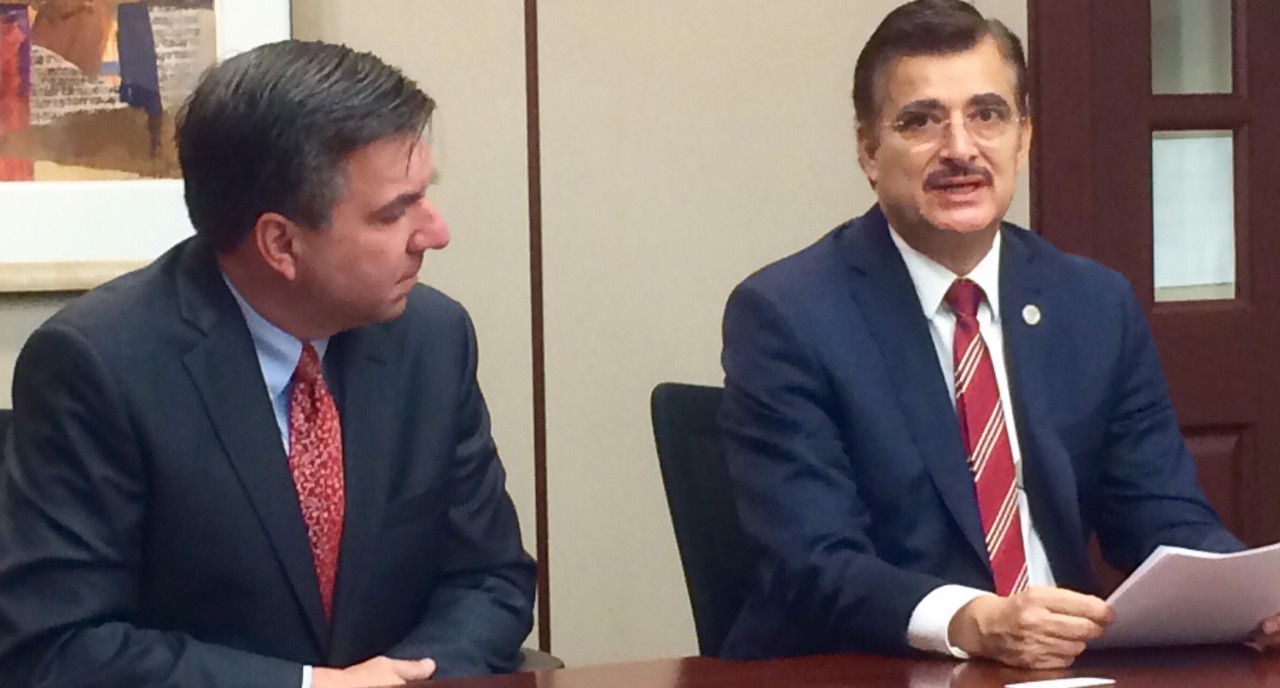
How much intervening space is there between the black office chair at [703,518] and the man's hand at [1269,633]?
2.09 feet

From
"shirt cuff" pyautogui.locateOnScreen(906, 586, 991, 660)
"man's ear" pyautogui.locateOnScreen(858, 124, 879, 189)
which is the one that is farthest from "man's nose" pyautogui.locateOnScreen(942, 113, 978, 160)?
"shirt cuff" pyautogui.locateOnScreen(906, 586, 991, 660)

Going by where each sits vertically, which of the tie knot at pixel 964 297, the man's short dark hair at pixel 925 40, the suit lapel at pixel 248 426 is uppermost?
the man's short dark hair at pixel 925 40

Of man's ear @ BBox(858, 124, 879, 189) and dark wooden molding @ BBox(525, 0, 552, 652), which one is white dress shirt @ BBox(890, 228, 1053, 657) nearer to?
man's ear @ BBox(858, 124, 879, 189)

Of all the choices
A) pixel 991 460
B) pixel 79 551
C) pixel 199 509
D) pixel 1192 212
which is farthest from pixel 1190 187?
pixel 79 551

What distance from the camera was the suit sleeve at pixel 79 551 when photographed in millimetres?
1721

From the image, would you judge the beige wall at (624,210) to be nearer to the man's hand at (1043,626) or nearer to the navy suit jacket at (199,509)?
the navy suit jacket at (199,509)

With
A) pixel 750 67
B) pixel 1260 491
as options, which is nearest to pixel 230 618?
pixel 750 67

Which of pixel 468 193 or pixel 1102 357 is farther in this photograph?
pixel 468 193

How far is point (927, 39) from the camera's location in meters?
2.10

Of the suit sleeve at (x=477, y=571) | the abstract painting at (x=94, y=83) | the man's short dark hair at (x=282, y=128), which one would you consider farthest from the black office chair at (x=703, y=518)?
the abstract painting at (x=94, y=83)

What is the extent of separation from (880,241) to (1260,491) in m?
1.76

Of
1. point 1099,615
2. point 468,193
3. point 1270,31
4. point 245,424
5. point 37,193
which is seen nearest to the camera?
point 1099,615

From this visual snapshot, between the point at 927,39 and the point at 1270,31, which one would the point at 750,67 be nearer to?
the point at 927,39

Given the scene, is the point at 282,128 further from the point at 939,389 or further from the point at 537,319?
the point at 537,319
